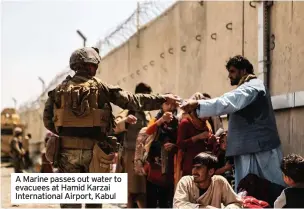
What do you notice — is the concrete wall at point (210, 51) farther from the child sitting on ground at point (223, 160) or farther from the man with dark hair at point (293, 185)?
the man with dark hair at point (293, 185)

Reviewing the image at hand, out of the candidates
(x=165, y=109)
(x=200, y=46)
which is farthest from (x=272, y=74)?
(x=200, y=46)

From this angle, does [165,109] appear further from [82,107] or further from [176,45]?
[176,45]

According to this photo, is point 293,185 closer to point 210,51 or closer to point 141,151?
point 141,151

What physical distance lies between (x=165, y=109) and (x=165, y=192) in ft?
3.43

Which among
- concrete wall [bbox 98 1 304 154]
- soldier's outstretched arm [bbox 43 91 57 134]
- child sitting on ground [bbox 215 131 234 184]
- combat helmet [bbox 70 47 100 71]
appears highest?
concrete wall [bbox 98 1 304 154]

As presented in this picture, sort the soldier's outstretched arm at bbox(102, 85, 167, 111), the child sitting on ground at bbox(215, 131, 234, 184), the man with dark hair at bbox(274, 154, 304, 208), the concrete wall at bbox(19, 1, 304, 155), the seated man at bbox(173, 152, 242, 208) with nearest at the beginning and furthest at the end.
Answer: the man with dark hair at bbox(274, 154, 304, 208)
the seated man at bbox(173, 152, 242, 208)
the soldier's outstretched arm at bbox(102, 85, 167, 111)
the child sitting on ground at bbox(215, 131, 234, 184)
the concrete wall at bbox(19, 1, 304, 155)

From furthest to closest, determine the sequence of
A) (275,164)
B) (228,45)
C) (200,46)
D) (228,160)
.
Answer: (200,46)
(228,45)
(228,160)
(275,164)

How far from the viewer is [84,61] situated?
15.9ft

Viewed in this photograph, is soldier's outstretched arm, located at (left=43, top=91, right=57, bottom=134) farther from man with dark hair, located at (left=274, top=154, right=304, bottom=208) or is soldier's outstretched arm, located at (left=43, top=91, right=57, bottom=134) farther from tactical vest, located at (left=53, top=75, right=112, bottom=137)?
man with dark hair, located at (left=274, top=154, right=304, bottom=208)

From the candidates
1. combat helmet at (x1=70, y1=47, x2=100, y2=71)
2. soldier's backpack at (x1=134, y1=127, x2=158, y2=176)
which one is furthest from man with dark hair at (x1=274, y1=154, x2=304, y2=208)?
soldier's backpack at (x1=134, y1=127, x2=158, y2=176)

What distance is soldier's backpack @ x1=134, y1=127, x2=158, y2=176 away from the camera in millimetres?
6409

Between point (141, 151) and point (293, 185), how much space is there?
2.67 meters
